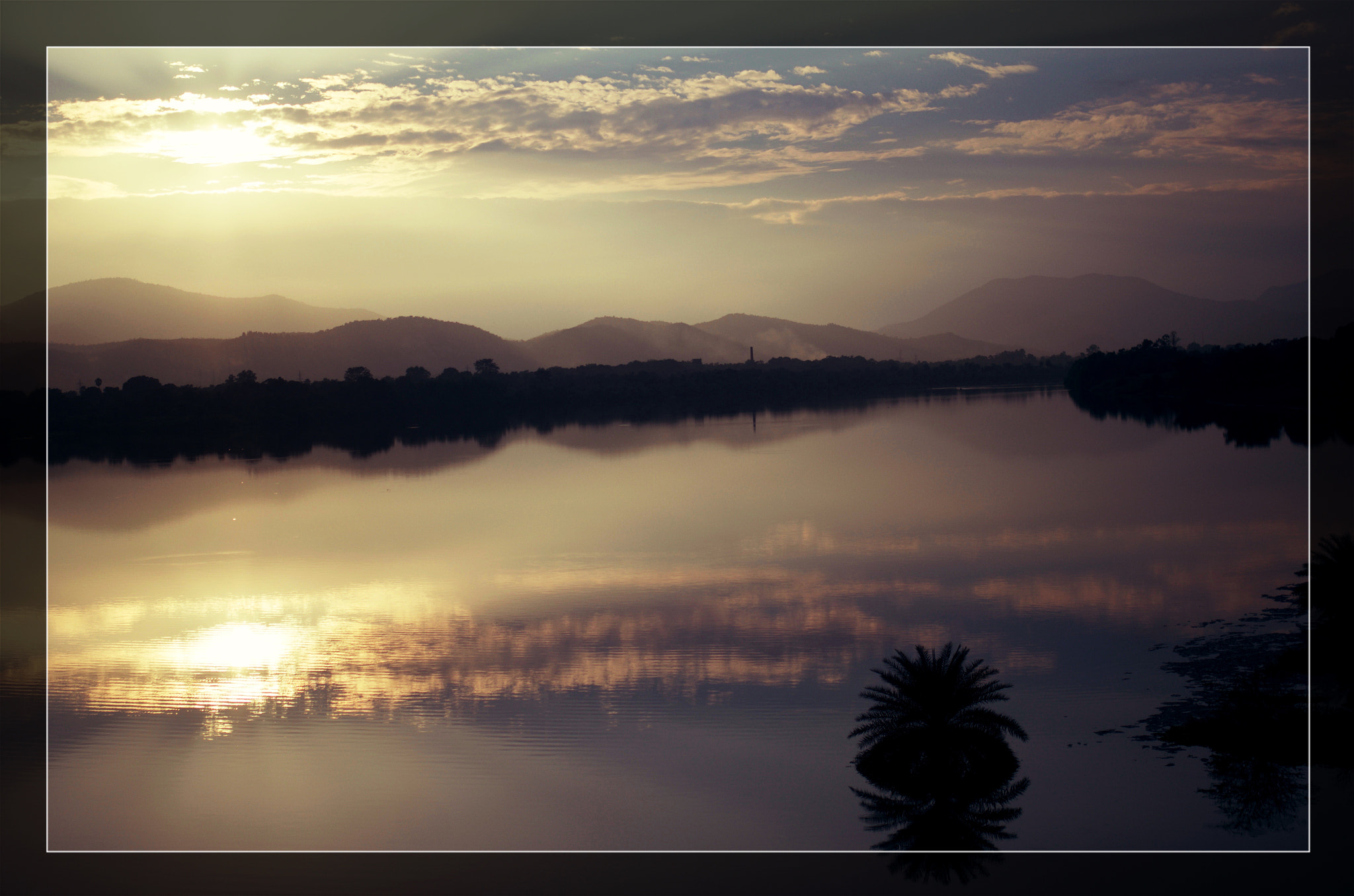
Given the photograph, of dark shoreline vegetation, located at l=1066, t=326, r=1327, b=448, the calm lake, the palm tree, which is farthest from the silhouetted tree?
dark shoreline vegetation, located at l=1066, t=326, r=1327, b=448

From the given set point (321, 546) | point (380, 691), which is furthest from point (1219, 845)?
point (321, 546)

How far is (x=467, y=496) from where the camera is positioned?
124ft

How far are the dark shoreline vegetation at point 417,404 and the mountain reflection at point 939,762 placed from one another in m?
24.1

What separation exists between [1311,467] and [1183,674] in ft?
42.9

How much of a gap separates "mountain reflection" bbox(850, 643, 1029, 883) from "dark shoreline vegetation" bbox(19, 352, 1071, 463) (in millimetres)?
24142

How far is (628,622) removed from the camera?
24.2m

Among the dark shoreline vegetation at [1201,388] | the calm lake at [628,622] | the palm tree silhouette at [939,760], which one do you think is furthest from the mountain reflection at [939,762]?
the dark shoreline vegetation at [1201,388]

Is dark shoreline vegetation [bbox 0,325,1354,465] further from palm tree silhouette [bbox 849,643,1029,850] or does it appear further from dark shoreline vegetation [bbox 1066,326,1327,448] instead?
palm tree silhouette [bbox 849,643,1029,850]

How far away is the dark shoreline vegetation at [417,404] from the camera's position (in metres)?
38.4

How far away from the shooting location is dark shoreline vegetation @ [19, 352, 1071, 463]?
38.4 meters

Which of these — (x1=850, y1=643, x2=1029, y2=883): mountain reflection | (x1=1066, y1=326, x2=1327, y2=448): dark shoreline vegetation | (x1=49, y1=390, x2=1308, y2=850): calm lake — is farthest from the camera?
(x1=1066, y1=326, x2=1327, y2=448): dark shoreline vegetation

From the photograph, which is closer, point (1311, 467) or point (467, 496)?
point (1311, 467)

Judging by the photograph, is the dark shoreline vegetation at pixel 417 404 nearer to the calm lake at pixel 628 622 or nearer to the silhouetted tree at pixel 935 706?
the calm lake at pixel 628 622

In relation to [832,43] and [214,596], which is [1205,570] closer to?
[832,43]
